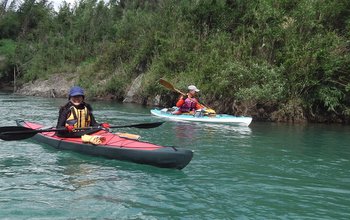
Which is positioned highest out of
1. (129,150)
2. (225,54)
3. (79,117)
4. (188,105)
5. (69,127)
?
(225,54)

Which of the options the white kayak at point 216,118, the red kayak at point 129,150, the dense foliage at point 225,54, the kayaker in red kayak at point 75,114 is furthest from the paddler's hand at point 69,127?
the dense foliage at point 225,54

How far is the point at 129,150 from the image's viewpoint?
809 cm

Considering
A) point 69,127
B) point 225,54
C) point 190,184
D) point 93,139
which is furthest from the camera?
point 225,54

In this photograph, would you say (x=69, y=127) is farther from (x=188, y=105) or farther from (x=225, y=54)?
(x=225, y=54)

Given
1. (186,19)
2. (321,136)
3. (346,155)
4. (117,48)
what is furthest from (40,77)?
(346,155)

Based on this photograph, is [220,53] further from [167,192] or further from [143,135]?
[167,192]

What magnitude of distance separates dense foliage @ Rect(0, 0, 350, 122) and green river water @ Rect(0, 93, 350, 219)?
6158mm

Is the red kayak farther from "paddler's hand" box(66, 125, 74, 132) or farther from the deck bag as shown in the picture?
"paddler's hand" box(66, 125, 74, 132)

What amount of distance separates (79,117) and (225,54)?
40.6 ft

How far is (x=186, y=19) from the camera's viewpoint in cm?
2642

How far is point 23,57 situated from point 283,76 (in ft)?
106

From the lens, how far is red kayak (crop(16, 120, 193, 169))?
758 cm

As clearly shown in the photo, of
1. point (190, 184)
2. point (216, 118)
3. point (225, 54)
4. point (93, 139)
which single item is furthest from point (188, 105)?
point (190, 184)

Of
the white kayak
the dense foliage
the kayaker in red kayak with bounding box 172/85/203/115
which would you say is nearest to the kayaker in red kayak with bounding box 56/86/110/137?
the white kayak
